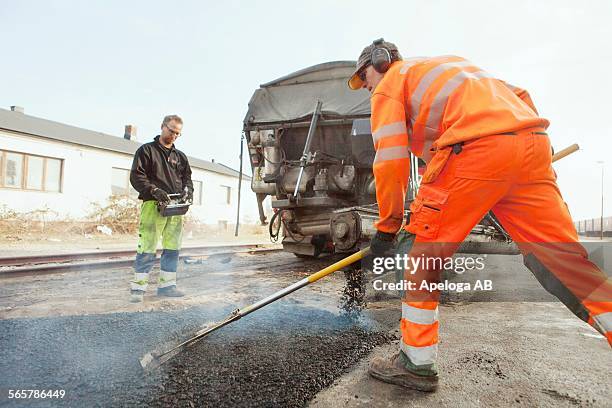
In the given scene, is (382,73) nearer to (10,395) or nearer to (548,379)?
(548,379)

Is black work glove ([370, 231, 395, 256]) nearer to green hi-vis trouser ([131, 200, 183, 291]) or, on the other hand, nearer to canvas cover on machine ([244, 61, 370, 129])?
green hi-vis trouser ([131, 200, 183, 291])

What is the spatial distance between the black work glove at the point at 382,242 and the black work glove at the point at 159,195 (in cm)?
224

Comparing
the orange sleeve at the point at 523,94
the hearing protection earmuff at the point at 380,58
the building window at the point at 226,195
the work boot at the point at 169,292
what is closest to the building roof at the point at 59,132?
the building window at the point at 226,195

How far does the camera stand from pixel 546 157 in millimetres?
1786

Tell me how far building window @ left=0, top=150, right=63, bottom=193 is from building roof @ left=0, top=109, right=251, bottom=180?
94 centimetres

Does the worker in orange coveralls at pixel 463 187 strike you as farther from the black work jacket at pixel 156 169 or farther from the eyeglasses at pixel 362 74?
the black work jacket at pixel 156 169

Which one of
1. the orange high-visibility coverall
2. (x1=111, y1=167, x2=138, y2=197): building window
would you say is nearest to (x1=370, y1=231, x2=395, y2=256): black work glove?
the orange high-visibility coverall

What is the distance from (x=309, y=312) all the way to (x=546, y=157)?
2.02 meters

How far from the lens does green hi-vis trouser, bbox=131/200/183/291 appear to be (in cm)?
346

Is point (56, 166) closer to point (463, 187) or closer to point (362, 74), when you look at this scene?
point (362, 74)

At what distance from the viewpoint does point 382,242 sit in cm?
208

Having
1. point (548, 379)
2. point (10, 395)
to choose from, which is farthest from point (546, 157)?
point (10, 395)

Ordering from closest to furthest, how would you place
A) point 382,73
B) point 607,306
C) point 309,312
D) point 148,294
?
point 607,306 < point 382,73 < point 309,312 < point 148,294

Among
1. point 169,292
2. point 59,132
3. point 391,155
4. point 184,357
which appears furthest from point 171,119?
point 59,132
